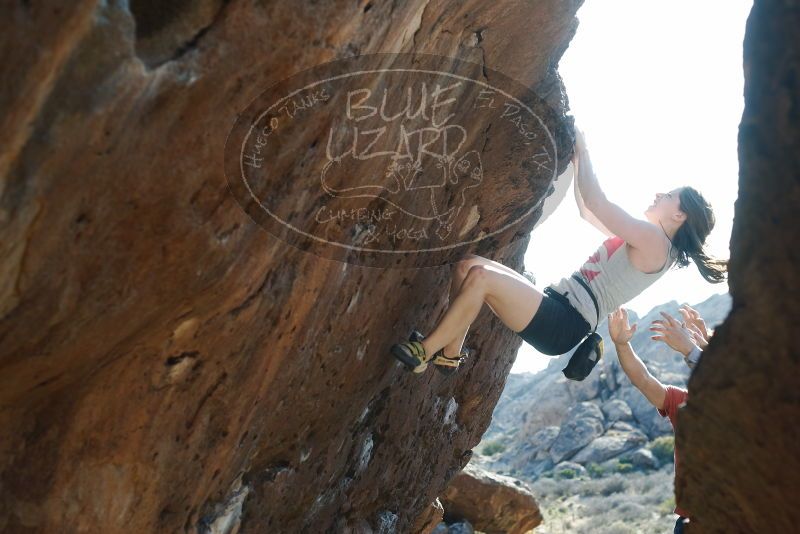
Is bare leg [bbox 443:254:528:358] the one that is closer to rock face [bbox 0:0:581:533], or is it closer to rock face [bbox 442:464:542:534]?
rock face [bbox 0:0:581:533]

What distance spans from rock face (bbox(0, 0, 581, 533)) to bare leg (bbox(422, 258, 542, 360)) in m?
0.63

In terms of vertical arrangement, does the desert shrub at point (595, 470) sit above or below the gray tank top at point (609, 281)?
below

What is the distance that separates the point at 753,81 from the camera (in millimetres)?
3691

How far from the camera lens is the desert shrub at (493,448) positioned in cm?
4172

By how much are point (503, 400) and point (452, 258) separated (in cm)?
5577

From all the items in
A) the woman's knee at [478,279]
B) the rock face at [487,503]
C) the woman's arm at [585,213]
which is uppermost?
the woman's arm at [585,213]

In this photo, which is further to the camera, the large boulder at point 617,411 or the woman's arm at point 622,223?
the large boulder at point 617,411

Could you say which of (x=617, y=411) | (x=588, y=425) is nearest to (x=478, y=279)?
(x=588, y=425)

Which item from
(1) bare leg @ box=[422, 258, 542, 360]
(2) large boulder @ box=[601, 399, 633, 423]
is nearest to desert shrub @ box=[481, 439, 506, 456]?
(2) large boulder @ box=[601, 399, 633, 423]

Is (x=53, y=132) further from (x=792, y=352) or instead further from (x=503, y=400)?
(x=503, y=400)

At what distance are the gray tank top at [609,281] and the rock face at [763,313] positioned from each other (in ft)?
6.52

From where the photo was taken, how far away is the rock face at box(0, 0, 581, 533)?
328 cm

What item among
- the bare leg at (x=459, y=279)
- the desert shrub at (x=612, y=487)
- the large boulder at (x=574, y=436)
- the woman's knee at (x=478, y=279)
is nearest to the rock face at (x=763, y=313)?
the woman's knee at (x=478, y=279)

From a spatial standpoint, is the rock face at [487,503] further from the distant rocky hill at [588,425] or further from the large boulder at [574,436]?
the large boulder at [574,436]
